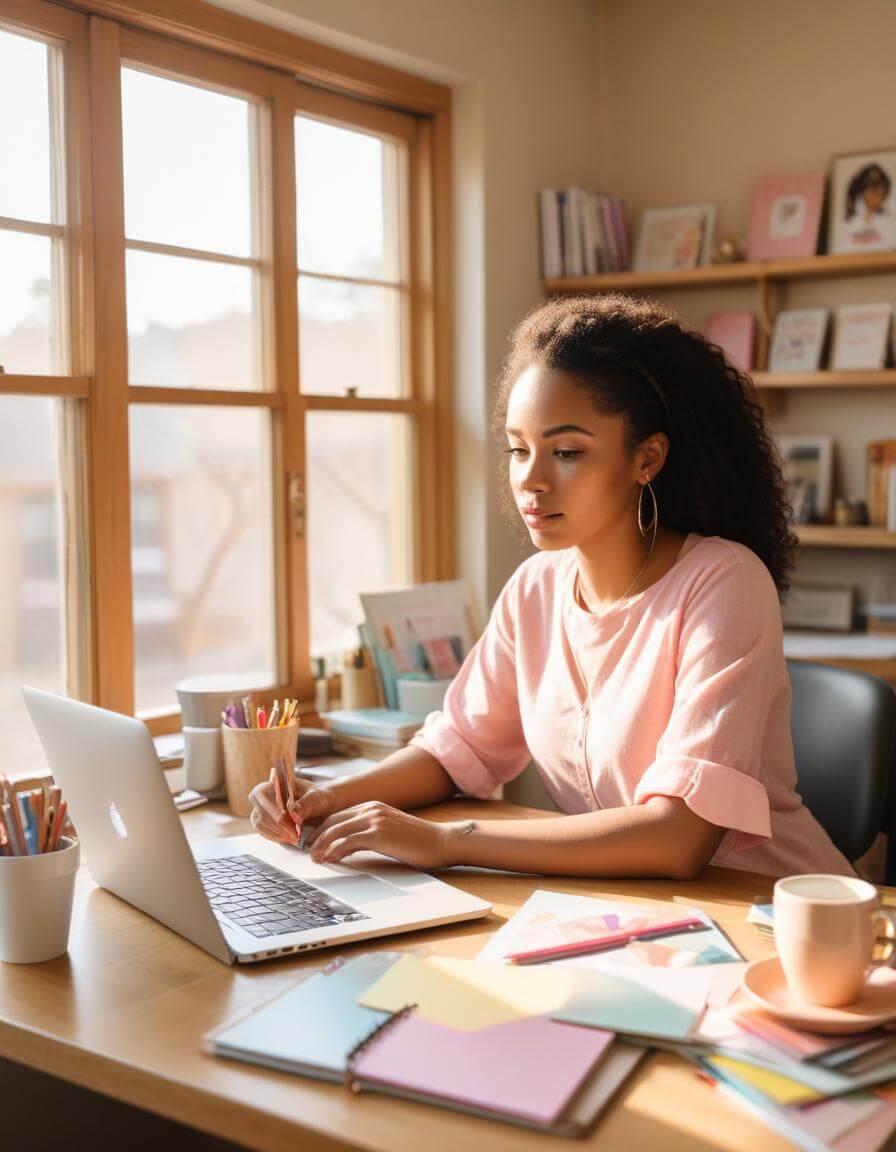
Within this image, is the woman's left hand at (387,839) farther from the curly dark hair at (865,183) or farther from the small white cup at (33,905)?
the curly dark hair at (865,183)

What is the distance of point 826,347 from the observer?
325 cm

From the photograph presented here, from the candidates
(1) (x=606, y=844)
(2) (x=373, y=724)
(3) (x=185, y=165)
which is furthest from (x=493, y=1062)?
(3) (x=185, y=165)

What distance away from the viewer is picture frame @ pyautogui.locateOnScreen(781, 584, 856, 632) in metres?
3.25

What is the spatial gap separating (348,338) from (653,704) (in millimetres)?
1536

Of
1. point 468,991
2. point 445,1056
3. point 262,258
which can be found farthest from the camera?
point 262,258

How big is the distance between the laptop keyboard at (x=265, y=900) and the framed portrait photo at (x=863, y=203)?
2.32 metres

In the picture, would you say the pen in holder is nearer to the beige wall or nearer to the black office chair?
the black office chair

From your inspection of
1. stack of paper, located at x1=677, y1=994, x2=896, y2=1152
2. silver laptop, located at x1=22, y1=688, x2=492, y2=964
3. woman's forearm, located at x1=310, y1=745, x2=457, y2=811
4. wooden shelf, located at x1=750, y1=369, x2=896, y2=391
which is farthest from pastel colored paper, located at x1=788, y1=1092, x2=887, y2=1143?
wooden shelf, located at x1=750, y1=369, x2=896, y2=391

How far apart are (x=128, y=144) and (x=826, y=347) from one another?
1.81m

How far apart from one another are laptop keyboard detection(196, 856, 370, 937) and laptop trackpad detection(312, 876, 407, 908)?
1cm

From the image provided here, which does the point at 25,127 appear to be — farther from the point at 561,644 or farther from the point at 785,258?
the point at 785,258

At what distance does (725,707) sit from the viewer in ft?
4.89

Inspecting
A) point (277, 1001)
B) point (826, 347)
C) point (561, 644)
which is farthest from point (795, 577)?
point (277, 1001)

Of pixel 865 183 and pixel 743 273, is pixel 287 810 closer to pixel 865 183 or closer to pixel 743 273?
pixel 743 273
